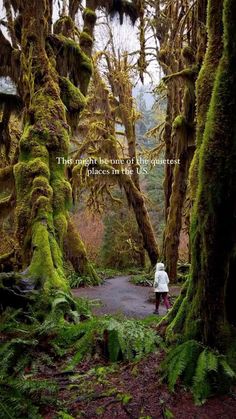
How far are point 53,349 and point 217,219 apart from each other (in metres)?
2.74

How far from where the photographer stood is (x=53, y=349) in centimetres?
468

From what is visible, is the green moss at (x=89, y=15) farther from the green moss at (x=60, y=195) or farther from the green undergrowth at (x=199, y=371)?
the green undergrowth at (x=199, y=371)

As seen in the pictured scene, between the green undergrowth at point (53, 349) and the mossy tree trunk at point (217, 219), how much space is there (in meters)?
0.69

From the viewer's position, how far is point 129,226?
24938 mm

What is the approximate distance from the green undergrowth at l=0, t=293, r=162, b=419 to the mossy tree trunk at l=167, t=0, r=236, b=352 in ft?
2.26

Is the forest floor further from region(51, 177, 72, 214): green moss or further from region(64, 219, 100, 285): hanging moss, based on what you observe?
region(64, 219, 100, 285): hanging moss

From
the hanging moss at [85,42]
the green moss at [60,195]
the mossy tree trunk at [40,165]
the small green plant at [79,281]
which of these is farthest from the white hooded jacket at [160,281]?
the hanging moss at [85,42]

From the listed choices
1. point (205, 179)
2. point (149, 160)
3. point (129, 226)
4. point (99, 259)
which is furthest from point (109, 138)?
point (205, 179)

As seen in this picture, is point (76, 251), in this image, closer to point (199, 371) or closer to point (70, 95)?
point (70, 95)

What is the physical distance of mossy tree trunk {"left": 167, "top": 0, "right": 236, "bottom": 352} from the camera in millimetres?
3379

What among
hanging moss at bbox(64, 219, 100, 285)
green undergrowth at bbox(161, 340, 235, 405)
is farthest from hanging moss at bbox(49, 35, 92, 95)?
green undergrowth at bbox(161, 340, 235, 405)

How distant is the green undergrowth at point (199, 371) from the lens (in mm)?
3518

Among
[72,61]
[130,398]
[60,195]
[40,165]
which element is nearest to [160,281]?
[60,195]

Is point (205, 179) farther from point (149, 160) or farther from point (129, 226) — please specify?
point (129, 226)
